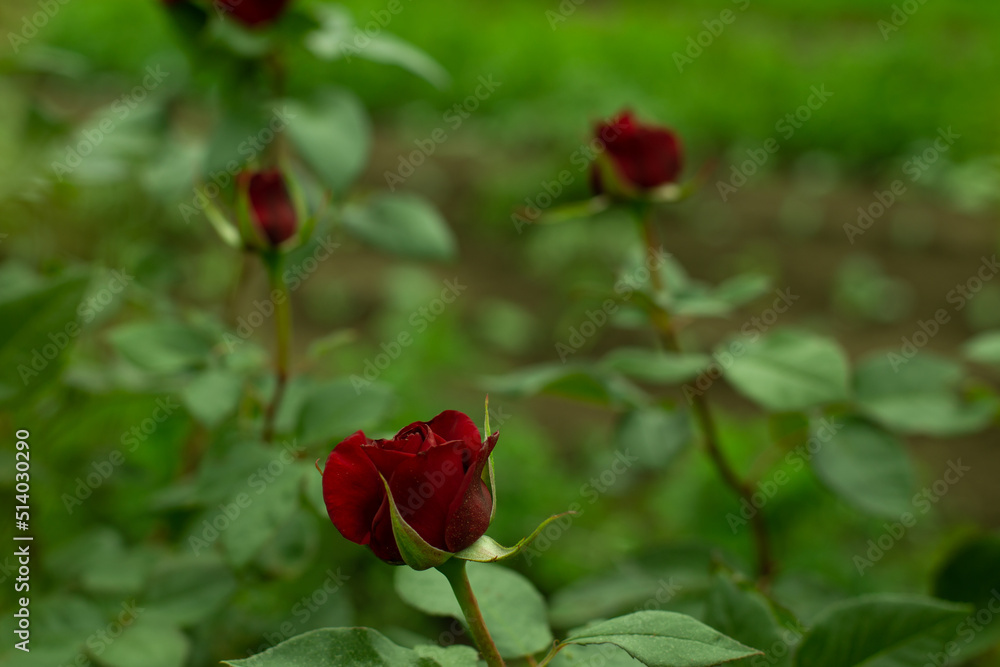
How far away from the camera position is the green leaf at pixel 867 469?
74 centimetres

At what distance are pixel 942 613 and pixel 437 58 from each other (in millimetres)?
3616

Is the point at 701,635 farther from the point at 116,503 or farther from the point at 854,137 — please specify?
the point at 854,137

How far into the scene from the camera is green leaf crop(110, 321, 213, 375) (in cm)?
70

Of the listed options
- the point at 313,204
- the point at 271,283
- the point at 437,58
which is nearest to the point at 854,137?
the point at 437,58

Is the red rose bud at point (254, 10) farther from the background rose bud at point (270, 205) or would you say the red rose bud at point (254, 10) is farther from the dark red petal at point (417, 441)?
the dark red petal at point (417, 441)

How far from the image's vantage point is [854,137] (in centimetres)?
323

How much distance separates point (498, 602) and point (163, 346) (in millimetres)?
378

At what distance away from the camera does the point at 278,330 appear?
74 cm

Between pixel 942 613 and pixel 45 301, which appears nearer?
pixel 942 613
